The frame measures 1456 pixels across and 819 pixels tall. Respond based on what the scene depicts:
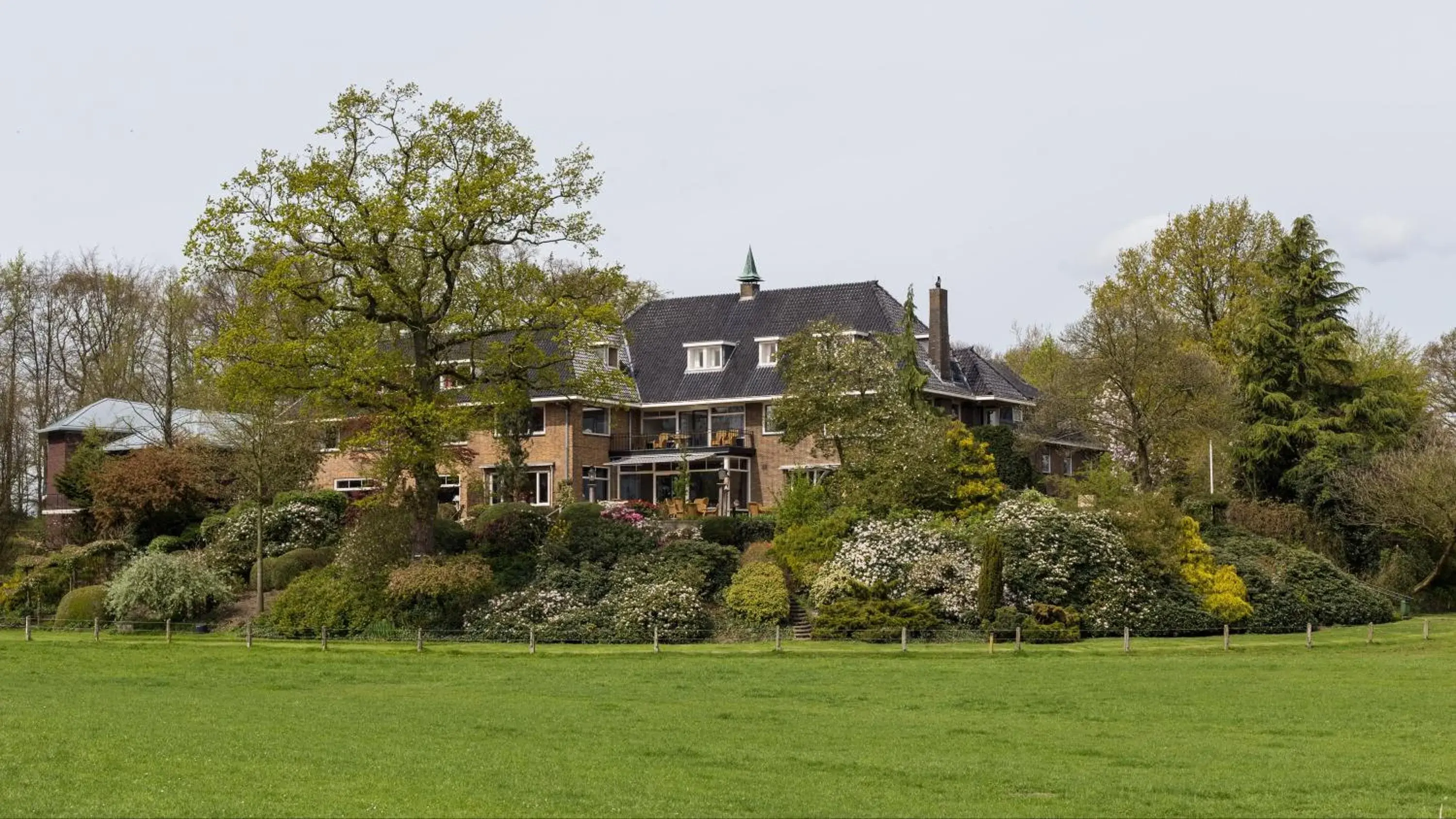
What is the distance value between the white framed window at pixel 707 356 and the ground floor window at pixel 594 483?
17.9 ft

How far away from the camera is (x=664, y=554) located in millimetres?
45312

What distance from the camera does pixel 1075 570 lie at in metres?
41.8

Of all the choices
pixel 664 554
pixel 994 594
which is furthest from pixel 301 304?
pixel 994 594

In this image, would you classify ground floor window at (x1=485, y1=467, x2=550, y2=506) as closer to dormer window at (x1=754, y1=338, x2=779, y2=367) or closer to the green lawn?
dormer window at (x1=754, y1=338, x2=779, y2=367)

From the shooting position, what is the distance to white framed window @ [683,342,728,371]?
60.5 meters

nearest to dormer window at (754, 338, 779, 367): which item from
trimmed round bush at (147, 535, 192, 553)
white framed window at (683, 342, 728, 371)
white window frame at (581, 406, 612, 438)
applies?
white framed window at (683, 342, 728, 371)

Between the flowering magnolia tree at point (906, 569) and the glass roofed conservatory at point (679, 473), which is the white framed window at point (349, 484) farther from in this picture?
the flowering magnolia tree at point (906, 569)

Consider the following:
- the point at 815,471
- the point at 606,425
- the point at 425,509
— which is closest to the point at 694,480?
the point at 606,425

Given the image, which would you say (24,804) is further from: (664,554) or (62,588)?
(62,588)

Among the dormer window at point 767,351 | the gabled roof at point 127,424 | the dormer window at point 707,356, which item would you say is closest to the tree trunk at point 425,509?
the dormer window at point 707,356

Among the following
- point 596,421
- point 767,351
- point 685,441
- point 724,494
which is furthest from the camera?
point 767,351

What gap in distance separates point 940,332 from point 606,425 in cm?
1314

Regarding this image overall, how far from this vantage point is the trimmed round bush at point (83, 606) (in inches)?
1844

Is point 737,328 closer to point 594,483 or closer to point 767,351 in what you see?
point 767,351
